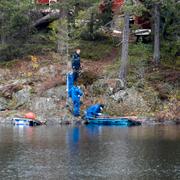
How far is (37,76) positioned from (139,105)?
7.53m

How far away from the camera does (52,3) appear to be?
4619 centimetres

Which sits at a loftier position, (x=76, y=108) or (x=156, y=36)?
(x=156, y=36)

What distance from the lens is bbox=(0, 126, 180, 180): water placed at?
75.9 ft

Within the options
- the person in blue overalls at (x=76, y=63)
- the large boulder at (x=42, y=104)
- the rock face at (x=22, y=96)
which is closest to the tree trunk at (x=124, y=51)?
the person in blue overalls at (x=76, y=63)

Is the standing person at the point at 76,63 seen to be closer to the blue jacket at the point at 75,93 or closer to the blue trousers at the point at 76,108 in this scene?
the blue jacket at the point at 75,93

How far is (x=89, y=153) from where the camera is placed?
89.9ft

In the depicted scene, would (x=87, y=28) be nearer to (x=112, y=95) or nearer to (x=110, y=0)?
(x=110, y=0)

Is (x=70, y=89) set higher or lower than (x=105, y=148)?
higher

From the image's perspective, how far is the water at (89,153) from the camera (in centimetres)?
2312

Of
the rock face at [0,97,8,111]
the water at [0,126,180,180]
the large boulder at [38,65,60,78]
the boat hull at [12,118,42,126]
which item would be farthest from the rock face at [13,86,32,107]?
the water at [0,126,180,180]

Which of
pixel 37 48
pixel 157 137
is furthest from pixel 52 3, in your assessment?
pixel 157 137

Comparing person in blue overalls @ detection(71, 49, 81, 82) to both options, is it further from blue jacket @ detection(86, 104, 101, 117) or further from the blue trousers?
blue jacket @ detection(86, 104, 101, 117)

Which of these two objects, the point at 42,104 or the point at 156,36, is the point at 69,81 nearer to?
the point at 42,104

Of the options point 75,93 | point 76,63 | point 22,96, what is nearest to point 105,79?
point 76,63
